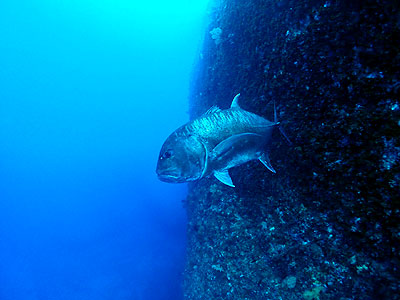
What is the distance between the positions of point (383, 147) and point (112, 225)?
17377mm

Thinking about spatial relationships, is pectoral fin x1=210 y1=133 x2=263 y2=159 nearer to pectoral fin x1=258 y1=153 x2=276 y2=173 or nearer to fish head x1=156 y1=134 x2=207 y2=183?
fish head x1=156 y1=134 x2=207 y2=183

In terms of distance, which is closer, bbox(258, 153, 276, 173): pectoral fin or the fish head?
the fish head

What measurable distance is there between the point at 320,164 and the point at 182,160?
63.9 inches

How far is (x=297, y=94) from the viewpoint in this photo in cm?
→ 300

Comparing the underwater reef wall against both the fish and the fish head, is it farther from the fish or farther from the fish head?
the fish head

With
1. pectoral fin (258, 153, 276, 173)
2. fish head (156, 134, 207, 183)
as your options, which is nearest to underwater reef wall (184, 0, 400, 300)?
pectoral fin (258, 153, 276, 173)

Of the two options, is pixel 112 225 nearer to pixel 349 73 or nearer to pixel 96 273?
pixel 96 273

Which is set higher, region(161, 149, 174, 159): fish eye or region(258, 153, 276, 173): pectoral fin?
region(161, 149, 174, 159): fish eye

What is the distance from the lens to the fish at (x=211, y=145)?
2.24 meters

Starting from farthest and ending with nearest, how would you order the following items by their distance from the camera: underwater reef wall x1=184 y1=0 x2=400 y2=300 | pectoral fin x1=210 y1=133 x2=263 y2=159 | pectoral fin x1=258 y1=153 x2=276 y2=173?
pectoral fin x1=258 y1=153 x2=276 y2=173 < pectoral fin x1=210 y1=133 x2=263 y2=159 < underwater reef wall x1=184 y1=0 x2=400 y2=300

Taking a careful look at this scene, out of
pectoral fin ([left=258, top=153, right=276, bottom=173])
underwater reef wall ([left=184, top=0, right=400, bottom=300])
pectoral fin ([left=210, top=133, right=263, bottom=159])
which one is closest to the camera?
underwater reef wall ([left=184, top=0, right=400, bottom=300])

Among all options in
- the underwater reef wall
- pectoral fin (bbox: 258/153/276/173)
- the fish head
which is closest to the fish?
the fish head

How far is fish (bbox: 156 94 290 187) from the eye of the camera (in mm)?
2236

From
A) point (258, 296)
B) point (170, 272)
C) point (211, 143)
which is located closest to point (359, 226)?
point (211, 143)
